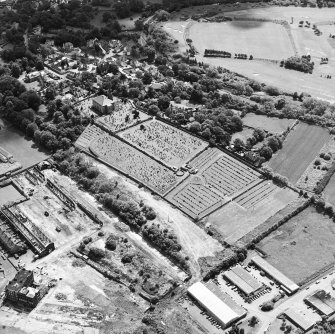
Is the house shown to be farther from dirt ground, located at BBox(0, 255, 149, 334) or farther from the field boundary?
dirt ground, located at BBox(0, 255, 149, 334)

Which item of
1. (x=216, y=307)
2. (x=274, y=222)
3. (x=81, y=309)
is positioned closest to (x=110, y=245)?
(x=81, y=309)

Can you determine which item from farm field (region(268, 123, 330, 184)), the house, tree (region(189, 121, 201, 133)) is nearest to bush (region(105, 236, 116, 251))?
farm field (region(268, 123, 330, 184))

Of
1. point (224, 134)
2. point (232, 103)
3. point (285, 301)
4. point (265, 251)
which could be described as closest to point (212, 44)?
point (232, 103)

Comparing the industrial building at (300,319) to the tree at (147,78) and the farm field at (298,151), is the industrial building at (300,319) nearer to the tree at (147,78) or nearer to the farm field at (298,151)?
the farm field at (298,151)

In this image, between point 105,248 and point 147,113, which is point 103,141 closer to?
point 147,113

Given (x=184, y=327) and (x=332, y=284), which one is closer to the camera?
(x=184, y=327)

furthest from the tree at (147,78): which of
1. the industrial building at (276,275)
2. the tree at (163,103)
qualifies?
the industrial building at (276,275)

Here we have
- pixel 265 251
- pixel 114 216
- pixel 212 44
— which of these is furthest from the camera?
pixel 212 44
